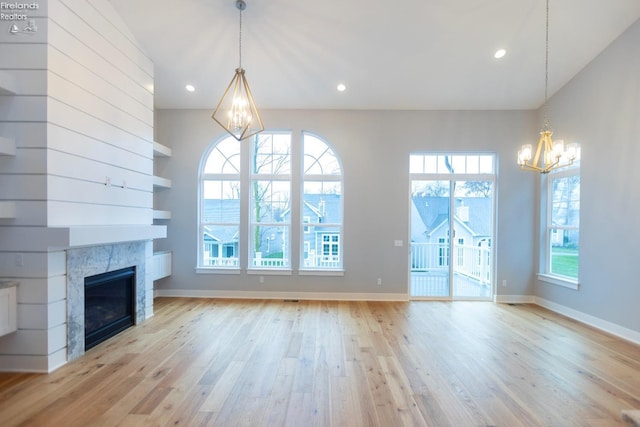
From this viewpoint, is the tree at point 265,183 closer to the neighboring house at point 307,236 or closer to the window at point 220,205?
the neighboring house at point 307,236

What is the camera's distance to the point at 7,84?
2.60 metres

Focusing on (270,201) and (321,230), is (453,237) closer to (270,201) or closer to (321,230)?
(321,230)

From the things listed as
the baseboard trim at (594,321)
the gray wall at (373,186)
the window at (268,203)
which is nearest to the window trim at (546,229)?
the gray wall at (373,186)

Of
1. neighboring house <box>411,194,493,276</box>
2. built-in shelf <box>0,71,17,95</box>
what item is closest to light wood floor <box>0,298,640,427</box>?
neighboring house <box>411,194,493,276</box>

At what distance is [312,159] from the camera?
17.8ft

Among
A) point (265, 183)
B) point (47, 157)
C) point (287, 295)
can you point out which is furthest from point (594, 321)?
point (47, 157)

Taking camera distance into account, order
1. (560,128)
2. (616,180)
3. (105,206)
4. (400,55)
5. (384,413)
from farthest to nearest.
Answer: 1. (560,128)
2. (400,55)
3. (616,180)
4. (105,206)
5. (384,413)

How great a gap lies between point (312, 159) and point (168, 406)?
419 centimetres

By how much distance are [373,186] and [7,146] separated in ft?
15.2

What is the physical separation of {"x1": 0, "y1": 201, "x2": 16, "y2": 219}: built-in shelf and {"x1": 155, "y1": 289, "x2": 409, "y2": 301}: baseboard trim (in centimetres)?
304

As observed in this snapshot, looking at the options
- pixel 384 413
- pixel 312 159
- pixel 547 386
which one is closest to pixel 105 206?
pixel 312 159

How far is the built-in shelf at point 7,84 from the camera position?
2.56 meters

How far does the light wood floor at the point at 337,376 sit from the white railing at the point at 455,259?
1205 mm

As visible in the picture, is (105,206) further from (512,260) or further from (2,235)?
(512,260)
